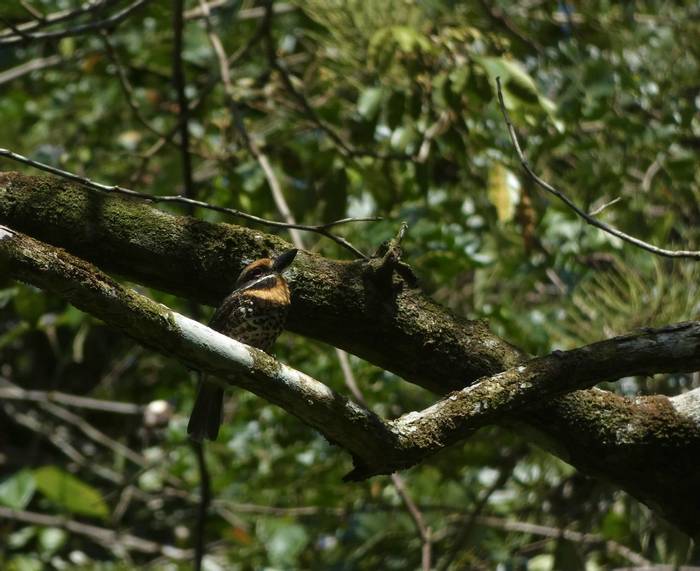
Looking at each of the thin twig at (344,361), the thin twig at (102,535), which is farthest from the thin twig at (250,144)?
the thin twig at (102,535)

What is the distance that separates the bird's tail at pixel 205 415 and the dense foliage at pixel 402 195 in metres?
0.73

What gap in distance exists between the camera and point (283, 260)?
218 centimetres

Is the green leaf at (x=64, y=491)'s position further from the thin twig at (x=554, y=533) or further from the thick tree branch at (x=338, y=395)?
the thick tree branch at (x=338, y=395)

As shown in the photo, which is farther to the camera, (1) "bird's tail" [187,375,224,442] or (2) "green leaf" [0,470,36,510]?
(2) "green leaf" [0,470,36,510]

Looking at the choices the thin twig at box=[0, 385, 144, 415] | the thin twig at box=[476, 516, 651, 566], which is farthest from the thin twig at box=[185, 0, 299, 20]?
the thin twig at box=[476, 516, 651, 566]

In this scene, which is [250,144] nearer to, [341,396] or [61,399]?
[341,396]

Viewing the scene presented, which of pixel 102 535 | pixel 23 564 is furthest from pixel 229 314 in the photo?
→ pixel 102 535

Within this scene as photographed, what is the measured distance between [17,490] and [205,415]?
211 cm

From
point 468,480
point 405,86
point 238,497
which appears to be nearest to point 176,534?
point 238,497

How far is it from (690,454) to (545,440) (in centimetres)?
33

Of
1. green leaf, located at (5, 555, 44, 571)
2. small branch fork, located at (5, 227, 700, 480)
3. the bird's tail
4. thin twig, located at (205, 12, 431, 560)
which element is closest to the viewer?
small branch fork, located at (5, 227, 700, 480)

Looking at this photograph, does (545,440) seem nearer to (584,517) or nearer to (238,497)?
(584,517)

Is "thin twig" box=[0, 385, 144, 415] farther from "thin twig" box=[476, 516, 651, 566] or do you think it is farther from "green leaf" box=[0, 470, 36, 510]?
"thin twig" box=[476, 516, 651, 566]

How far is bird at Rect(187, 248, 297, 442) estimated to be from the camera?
7.22ft
